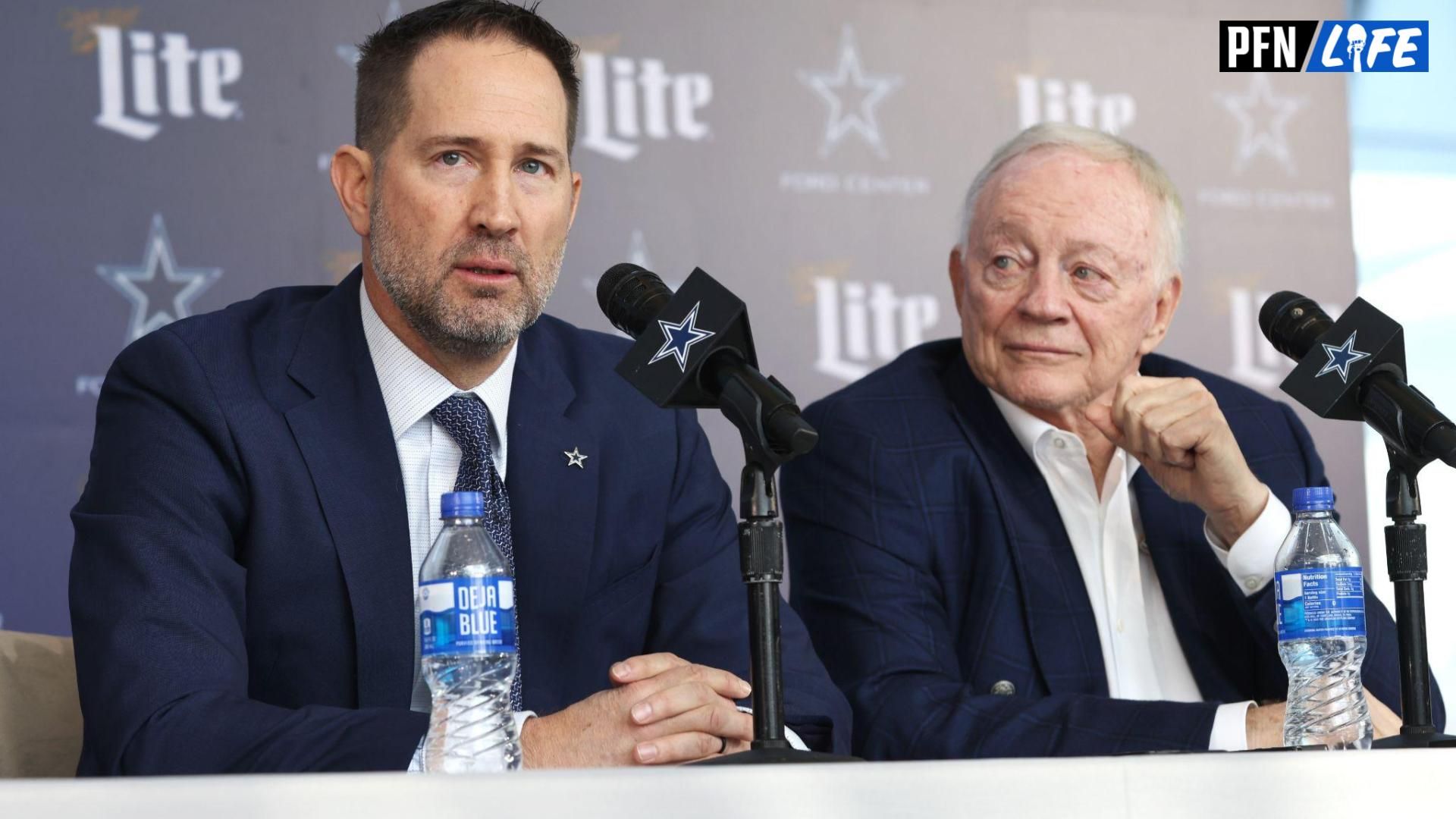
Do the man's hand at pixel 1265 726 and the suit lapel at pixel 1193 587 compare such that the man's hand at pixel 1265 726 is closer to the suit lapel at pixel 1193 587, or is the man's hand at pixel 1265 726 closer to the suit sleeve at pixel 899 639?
the suit sleeve at pixel 899 639

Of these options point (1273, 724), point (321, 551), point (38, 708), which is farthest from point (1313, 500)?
point (38, 708)

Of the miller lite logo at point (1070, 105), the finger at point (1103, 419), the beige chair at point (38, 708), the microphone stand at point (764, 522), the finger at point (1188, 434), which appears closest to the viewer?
the microphone stand at point (764, 522)

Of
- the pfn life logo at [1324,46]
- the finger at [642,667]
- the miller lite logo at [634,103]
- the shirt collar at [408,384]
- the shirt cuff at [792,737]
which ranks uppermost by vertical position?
the pfn life logo at [1324,46]

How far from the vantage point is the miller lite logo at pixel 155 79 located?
3600 millimetres

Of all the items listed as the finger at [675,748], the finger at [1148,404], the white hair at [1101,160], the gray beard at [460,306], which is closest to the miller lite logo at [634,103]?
the white hair at [1101,160]

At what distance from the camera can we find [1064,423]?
9.23 ft

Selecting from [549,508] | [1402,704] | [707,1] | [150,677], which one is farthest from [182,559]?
[707,1]

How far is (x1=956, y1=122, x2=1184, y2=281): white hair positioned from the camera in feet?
9.37

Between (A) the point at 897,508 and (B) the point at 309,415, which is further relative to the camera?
(A) the point at 897,508

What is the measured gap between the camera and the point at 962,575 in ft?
8.77

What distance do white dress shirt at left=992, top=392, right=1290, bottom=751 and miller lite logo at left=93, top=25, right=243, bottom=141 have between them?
194 cm

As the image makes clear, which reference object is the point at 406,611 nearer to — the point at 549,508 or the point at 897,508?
the point at 549,508

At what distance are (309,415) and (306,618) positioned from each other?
0.27 metres

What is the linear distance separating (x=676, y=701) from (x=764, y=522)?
0.35m
